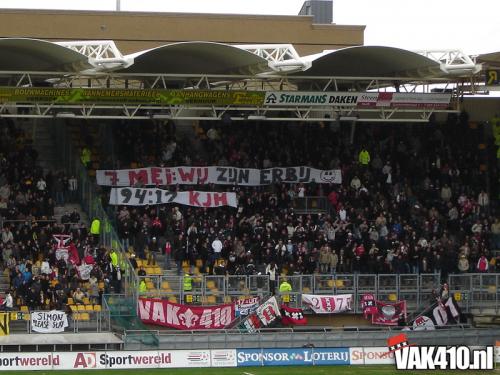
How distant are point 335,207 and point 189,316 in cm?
787

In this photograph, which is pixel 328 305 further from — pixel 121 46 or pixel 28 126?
pixel 121 46

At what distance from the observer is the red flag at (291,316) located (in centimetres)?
4050

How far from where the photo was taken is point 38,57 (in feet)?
133

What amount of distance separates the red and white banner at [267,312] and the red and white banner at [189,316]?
0.83m

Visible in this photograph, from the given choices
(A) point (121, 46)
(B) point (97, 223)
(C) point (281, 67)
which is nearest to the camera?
(C) point (281, 67)

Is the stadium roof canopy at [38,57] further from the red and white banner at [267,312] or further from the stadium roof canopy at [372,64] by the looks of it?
the red and white banner at [267,312]

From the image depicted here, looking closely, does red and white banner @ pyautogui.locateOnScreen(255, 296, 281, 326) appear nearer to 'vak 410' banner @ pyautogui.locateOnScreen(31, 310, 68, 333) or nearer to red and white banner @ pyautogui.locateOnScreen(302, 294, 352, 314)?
red and white banner @ pyautogui.locateOnScreen(302, 294, 352, 314)

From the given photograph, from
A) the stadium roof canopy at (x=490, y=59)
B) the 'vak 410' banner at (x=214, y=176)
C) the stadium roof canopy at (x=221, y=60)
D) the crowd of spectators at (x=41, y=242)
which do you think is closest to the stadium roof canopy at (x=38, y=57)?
the stadium roof canopy at (x=221, y=60)

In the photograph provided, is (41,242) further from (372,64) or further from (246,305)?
(372,64)

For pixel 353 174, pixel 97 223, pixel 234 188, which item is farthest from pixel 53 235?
pixel 353 174

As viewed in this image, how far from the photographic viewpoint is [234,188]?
45656 mm

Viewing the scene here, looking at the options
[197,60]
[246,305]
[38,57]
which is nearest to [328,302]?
[246,305]

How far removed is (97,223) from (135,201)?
2.38 meters

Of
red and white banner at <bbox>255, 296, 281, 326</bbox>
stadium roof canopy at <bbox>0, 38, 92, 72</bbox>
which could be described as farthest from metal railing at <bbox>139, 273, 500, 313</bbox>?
stadium roof canopy at <bbox>0, 38, 92, 72</bbox>
